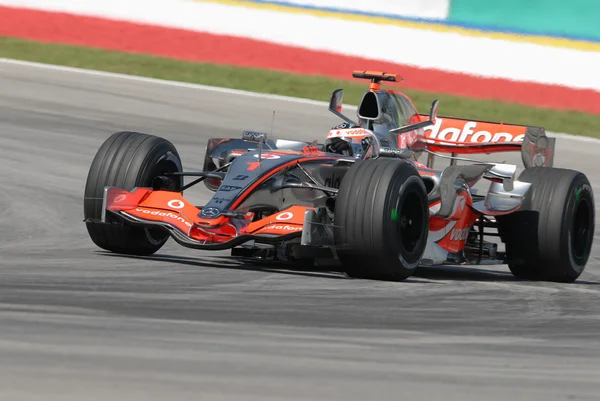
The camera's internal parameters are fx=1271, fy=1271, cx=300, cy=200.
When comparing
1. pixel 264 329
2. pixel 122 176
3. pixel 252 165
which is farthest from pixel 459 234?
pixel 264 329

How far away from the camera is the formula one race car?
8.25m

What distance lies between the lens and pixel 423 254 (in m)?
9.06

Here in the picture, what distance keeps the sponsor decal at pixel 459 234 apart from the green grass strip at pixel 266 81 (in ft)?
35.3

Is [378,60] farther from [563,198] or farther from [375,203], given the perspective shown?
[375,203]

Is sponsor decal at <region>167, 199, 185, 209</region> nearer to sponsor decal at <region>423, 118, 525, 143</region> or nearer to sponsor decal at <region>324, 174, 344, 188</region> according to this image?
sponsor decal at <region>324, 174, 344, 188</region>

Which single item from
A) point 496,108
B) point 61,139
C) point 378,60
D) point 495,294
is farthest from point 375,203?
point 378,60

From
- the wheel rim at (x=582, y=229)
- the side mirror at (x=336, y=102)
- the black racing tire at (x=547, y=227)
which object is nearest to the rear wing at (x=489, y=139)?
the black racing tire at (x=547, y=227)

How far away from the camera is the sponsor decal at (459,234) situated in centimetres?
959

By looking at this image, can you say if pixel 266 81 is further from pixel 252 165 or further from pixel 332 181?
pixel 252 165

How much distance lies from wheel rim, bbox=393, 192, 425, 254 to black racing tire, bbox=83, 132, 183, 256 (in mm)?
1705

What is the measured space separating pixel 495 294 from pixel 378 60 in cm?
1587

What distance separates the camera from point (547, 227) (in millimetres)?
9898

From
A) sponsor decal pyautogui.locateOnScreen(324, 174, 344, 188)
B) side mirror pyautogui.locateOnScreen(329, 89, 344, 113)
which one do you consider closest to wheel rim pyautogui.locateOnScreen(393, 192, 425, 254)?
sponsor decal pyautogui.locateOnScreen(324, 174, 344, 188)

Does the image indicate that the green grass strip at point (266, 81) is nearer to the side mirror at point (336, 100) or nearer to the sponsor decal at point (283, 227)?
the side mirror at point (336, 100)
